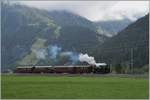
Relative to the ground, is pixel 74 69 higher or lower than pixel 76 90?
lower

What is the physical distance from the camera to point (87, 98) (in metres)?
29.9

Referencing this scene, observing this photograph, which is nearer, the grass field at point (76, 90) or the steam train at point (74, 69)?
the grass field at point (76, 90)

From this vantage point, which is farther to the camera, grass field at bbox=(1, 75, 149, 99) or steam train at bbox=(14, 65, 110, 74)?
steam train at bbox=(14, 65, 110, 74)

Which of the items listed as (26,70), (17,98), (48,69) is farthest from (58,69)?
(17,98)

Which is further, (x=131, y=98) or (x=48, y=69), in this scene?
(x=48, y=69)

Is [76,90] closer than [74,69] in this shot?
Yes

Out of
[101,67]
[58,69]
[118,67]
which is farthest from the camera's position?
[118,67]

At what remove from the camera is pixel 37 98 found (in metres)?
30.0

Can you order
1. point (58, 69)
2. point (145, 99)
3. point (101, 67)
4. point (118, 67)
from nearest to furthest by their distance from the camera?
1. point (145, 99)
2. point (101, 67)
3. point (58, 69)
4. point (118, 67)

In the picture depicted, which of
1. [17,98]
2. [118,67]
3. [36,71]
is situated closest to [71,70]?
[36,71]

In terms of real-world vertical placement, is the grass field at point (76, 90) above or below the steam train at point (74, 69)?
above

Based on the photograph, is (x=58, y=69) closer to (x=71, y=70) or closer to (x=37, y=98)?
(x=71, y=70)

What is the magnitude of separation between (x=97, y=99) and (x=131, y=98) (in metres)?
2.70

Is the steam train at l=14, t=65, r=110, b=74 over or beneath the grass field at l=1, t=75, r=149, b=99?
beneath
